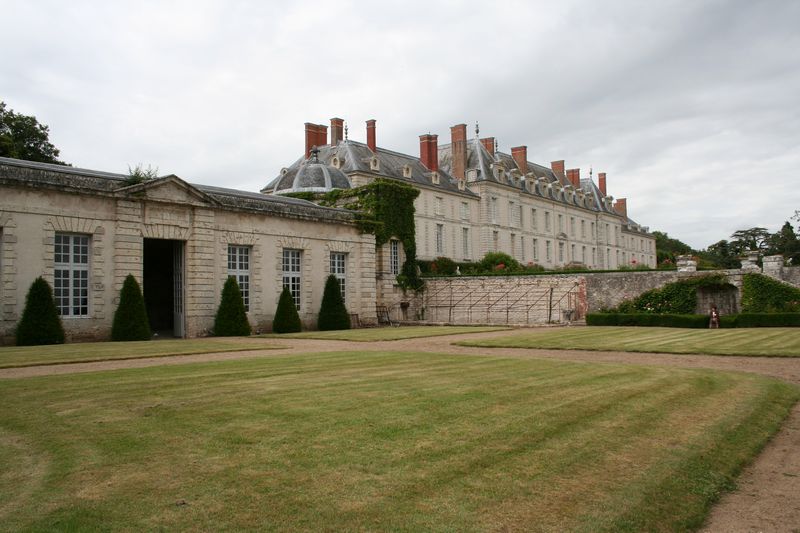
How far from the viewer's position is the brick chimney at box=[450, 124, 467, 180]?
45622 mm

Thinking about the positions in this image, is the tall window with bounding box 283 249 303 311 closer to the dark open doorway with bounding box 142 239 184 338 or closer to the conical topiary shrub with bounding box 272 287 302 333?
the conical topiary shrub with bounding box 272 287 302 333

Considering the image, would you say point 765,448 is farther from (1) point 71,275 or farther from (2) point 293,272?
(2) point 293,272

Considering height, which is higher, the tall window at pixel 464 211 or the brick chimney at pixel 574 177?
the brick chimney at pixel 574 177

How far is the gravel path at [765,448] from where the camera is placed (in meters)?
3.90

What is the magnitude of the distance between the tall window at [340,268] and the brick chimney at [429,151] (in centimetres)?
2045

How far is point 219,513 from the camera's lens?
138 inches

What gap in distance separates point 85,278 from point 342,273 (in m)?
9.98

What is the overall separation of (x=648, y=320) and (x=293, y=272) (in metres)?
13.1

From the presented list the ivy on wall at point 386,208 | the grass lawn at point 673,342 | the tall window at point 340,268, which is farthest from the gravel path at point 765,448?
the ivy on wall at point 386,208

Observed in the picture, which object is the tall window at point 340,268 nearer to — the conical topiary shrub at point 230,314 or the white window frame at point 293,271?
the white window frame at point 293,271

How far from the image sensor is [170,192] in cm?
1859

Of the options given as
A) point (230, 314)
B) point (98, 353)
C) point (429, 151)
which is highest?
point (429, 151)

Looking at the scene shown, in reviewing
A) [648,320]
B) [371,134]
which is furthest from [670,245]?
[648,320]

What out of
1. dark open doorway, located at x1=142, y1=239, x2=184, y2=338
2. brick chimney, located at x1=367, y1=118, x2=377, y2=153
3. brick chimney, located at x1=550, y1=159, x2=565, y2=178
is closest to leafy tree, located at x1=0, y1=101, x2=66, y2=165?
dark open doorway, located at x1=142, y1=239, x2=184, y2=338
